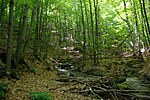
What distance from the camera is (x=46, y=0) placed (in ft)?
56.3

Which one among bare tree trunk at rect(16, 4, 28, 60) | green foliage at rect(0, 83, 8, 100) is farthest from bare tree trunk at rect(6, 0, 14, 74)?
bare tree trunk at rect(16, 4, 28, 60)

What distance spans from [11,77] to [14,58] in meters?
1.74

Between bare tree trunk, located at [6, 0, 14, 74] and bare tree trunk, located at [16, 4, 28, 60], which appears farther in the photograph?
bare tree trunk, located at [16, 4, 28, 60]

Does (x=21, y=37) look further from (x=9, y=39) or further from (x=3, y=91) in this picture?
(x=3, y=91)

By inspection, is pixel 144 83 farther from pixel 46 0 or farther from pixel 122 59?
pixel 46 0

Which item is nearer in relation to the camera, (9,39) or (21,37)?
(9,39)

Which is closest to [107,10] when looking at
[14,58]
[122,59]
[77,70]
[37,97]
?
[122,59]

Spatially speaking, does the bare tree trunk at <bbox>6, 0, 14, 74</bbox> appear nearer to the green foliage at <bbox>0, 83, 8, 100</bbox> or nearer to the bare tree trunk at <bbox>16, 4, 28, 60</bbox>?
the green foliage at <bbox>0, 83, 8, 100</bbox>

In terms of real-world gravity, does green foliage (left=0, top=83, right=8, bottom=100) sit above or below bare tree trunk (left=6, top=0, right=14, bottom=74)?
below

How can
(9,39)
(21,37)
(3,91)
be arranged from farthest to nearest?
(21,37) → (9,39) → (3,91)

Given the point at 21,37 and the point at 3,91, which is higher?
the point at 21,37

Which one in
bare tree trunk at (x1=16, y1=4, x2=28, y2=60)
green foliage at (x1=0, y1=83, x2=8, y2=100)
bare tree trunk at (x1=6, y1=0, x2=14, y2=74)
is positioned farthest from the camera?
bare tree trunk at (x1=16, y1=4, x2=28, y2=60)

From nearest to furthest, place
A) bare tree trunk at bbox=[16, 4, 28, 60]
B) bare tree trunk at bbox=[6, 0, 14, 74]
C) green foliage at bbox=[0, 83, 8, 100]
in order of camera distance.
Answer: green foliage at bbox=[0, 83, 8, 100] → bare tree trunk at bbox=[6, 0, 14, 74] → bare tree trunk at bbox=[16, 4, 28, 60]

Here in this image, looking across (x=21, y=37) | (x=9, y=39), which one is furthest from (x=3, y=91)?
(x=21, y=37)
